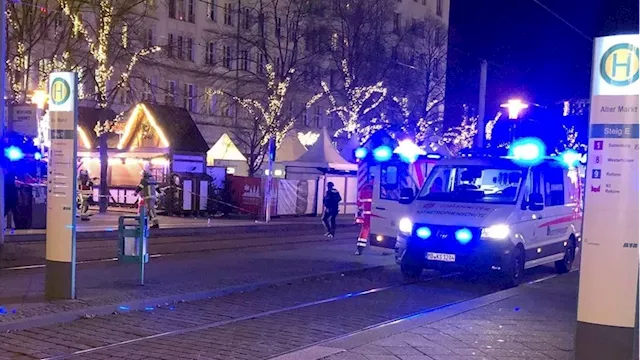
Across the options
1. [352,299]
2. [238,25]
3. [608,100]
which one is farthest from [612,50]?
[238,25]

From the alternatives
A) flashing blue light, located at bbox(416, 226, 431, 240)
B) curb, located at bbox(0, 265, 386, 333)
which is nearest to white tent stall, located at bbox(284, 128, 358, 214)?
flashing blue light, located at bbox(416, 226, 431, 240)

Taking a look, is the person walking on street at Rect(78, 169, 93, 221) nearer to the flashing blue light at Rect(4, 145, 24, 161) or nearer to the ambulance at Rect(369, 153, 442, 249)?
the flashing blue light at Rect(4, 145, 24, 161)

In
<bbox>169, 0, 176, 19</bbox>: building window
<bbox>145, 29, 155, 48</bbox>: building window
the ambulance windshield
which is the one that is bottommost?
the ambulance windshield

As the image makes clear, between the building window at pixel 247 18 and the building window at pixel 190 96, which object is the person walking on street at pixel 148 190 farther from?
the building window at pixel 190 96

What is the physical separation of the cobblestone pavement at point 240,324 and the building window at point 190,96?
38.7 m

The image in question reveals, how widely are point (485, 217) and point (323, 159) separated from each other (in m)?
21.7

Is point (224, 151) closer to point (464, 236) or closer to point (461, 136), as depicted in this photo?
point (461, 136)

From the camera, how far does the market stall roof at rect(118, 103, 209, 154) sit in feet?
105

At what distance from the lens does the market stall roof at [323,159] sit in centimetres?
3422

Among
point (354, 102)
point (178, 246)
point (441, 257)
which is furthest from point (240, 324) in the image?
point (354, 102)

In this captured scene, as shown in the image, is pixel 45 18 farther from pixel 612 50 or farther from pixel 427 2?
pixel 427 2

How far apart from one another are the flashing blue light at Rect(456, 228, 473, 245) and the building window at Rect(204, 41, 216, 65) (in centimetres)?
4099

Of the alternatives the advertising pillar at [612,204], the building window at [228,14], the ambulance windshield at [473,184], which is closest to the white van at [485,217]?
the ambulance windshield at [473,184]

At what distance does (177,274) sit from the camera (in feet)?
42.2
